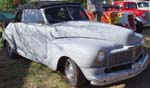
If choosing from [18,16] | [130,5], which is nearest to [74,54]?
[18,16]

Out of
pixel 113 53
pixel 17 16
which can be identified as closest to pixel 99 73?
pixel 113 53

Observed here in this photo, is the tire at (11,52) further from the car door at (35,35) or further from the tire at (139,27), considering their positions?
the tire at (139,27)

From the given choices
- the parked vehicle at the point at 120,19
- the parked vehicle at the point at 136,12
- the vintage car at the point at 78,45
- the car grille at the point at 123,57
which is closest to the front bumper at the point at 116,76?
the vintage car at the point at 78,45

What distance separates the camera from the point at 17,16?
867 centimetres

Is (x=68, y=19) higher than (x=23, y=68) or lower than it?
higher

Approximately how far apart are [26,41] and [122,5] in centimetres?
1010

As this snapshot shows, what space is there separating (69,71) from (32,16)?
220cm

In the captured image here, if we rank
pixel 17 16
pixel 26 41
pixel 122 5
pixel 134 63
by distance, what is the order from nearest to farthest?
pixel 134 63
pixel 26 41
pixel 17 16
pixel 122 5

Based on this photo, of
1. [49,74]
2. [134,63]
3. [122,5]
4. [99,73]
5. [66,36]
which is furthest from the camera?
[122,5]

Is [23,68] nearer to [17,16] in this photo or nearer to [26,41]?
[26,41]

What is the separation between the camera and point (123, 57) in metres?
5.80

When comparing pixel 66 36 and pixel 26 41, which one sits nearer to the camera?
pixel 66 36

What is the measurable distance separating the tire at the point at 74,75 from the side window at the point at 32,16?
5.09 feet

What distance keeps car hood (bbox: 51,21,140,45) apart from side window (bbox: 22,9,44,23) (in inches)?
24.8
